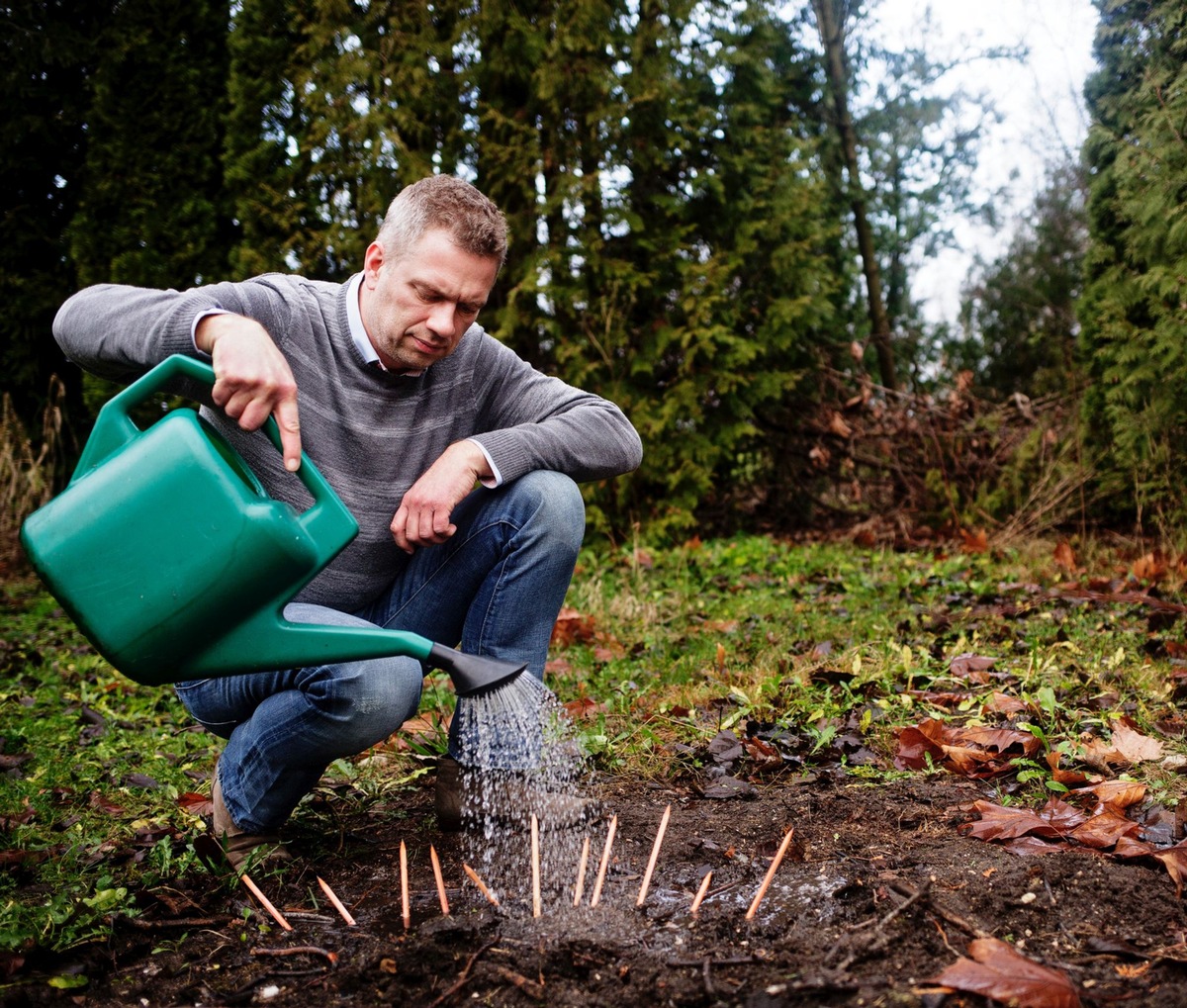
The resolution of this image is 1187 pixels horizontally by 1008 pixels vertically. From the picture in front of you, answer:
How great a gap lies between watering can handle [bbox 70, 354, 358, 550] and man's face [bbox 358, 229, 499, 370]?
411 mm

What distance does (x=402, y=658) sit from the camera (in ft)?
5.93

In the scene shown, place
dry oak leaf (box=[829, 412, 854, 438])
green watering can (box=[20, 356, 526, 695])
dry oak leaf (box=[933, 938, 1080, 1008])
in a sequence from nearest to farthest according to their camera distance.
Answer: dry oak leaf (box=[933, 938, 1080, 1008]), green watering can (box=[20, 356, 526, 695]), dry oak leaf (box=[829, 412, 854, 438])

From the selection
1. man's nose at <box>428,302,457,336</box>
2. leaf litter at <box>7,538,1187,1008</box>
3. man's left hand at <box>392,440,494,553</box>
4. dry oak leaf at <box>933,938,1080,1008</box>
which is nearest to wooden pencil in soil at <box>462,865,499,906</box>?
leaf litter at <box>7,538,1187,1008</box>

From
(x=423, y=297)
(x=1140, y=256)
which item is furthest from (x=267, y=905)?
(x=1140, y=256)

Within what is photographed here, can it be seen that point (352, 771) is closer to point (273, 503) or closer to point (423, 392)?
point (423, 392)

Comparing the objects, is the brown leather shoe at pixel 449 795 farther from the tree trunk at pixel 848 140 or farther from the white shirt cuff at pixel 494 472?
the tree trunk at pixel 848 140

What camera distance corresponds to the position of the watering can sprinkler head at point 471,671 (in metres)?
1.52

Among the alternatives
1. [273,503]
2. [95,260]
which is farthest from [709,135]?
[273,503]

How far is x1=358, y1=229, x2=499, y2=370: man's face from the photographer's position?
6.05 ft

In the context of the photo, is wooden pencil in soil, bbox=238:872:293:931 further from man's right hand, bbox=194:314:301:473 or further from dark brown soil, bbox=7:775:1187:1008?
man's right hand, bbox=194:314:301:473

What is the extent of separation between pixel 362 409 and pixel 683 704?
1.25m

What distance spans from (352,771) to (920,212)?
1004 cm

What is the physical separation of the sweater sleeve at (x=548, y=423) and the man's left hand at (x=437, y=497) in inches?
4.2

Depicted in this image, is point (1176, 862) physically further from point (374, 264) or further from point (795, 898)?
point (374, 264)
